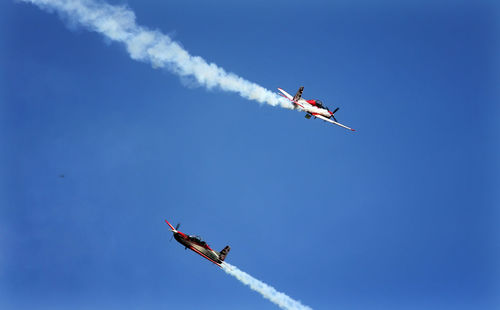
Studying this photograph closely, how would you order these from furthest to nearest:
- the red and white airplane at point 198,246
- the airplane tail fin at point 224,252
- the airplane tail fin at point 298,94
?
the airplane tail fin at point 298,94, the airplane tail fin at point 224,252, the red and white airplane at point 198,246

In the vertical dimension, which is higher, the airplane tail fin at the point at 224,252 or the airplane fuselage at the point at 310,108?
the airplane fuselage at the point at 310,108

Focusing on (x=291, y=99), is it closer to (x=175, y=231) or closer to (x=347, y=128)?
(x=347, y=128)

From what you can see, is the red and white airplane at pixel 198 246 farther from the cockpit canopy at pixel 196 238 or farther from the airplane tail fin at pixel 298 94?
the airplane tail fin at pixel 298 94

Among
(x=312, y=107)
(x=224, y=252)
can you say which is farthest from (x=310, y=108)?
(x=224, y=252)

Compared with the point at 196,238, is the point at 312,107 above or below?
above

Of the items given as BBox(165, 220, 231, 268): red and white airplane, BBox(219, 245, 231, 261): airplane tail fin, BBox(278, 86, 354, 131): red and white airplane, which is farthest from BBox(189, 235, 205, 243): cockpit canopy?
BBox(278, 86, 354, 131): red and white airplane

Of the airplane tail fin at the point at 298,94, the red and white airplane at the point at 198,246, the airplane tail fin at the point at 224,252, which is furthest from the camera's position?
the airplane tail fin at the point at 298,94

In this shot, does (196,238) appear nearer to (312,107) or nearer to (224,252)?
(224,252)

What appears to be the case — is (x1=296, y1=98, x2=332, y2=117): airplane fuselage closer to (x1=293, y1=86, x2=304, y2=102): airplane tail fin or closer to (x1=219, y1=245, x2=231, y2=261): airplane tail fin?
(x1=293, y1=86, x2=304, y2=102): airplane tail fin

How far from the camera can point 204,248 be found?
75.1m

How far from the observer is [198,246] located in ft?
245

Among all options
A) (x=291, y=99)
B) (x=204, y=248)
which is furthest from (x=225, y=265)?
(x=291, y=99)

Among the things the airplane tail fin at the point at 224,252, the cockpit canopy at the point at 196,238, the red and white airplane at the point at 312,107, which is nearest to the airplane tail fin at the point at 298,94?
the red and white airplane at the point at 312,107

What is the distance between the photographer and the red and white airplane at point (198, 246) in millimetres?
74125
